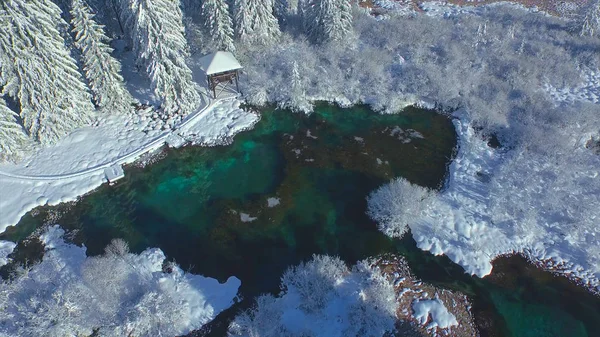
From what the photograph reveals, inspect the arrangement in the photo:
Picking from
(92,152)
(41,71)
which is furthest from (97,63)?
(92,152)

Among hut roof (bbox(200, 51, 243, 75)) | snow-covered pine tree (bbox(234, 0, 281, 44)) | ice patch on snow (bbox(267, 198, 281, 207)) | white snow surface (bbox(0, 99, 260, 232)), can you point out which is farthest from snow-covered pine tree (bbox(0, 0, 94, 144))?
ice patch on snow (bbox(267, 198, 281, 207))

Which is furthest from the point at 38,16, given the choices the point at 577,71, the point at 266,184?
the point at 577,71

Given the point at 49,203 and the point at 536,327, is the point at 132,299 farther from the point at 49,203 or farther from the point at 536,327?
the point at 536,327

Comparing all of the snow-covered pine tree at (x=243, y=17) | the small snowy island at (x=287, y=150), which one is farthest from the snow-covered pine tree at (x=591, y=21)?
the snow-covered pine tree at (x=243, y=17)

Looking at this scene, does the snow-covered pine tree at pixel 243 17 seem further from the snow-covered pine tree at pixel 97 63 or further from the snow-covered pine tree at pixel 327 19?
the snow-covered pine tree at pixel 97 63

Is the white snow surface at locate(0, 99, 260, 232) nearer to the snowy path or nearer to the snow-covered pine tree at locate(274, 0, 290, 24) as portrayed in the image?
the snowy path
